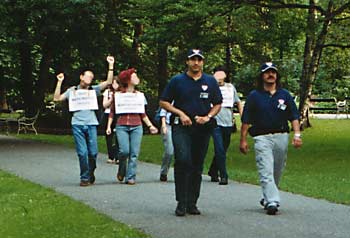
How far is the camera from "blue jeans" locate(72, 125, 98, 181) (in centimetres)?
1358

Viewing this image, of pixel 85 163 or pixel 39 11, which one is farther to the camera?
pixel 39 11

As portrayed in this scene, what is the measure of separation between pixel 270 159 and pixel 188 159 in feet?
3.56

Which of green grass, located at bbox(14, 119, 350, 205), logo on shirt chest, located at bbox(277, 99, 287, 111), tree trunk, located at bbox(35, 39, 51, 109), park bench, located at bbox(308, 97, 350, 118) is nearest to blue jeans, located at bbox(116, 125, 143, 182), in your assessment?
green grass, located at bbox(14, 119, 350, 205)

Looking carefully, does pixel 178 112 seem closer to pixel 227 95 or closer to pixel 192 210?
pixel 192 210

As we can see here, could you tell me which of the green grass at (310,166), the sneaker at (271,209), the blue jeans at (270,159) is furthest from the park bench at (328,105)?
the sneaker at (271,209)

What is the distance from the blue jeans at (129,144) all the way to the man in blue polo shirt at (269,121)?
3688mm

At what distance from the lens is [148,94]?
37.0m

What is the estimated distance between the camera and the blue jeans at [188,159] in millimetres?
9953

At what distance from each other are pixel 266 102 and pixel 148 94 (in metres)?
26.8

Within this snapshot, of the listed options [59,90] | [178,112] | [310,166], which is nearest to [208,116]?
[178,112]

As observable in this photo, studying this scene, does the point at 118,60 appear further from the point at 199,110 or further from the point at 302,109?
the point at 199,110

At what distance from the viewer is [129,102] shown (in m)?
13.9

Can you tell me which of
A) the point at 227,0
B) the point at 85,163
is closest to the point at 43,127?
the point at 227,0

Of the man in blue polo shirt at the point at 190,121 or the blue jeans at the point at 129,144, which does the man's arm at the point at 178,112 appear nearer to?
the man in blue polo shirt at the point at 190,121
